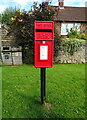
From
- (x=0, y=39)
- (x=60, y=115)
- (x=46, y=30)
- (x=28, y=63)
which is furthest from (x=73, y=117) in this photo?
(x=0, y=39)

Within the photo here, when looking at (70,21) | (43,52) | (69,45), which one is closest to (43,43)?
(43,52)

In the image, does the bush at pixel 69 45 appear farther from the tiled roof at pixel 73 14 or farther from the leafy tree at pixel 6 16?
the tiled roof at pixel 73 14

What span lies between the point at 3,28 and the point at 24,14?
2063 millimetres

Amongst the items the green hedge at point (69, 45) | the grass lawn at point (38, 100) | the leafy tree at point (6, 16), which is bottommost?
the grass lawn at point (38, 100)

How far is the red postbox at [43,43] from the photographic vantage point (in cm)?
241

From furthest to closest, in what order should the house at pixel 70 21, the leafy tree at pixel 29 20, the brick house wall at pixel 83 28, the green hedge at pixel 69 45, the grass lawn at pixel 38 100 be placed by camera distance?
the brick house wall at pixel 83 28 → the house at pixel 70 21 → the green hedge at pixel 69 45 → the leafy tree at pixel 29 20 → the grass lawn at pixel 38 100

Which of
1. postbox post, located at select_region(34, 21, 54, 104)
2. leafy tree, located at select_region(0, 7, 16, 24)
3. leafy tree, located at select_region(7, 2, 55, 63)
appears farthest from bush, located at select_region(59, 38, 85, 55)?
leafy tree, located at select_region(0, 7, 16, 24)

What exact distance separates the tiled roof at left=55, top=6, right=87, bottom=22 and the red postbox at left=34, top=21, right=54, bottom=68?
545 inches

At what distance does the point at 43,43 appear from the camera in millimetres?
2439

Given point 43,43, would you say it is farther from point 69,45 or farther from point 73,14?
point 73,14

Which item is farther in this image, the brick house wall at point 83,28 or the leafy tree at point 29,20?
the brick house wall at point 83,28

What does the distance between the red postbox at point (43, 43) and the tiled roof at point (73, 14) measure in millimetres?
13841

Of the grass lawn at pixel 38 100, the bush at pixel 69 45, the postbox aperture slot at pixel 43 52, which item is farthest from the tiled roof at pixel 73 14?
the postbox aperture slot at pixel 43 52

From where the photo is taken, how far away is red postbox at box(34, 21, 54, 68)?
2.41m
